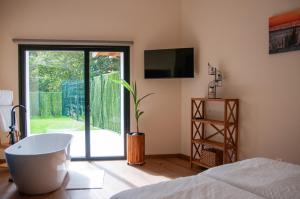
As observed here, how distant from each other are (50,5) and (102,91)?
171cm

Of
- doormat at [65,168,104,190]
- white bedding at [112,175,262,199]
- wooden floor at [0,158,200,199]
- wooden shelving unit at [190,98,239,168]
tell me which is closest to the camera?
white bedding at [112,175,262,199]

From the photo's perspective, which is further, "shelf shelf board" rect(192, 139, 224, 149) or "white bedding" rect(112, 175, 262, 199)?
"shelf shelf board" rect(192, 139, 224, 149)

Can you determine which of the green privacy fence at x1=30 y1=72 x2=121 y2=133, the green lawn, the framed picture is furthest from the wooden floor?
the framed picture

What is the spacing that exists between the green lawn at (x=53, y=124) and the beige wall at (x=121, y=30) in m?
0.67

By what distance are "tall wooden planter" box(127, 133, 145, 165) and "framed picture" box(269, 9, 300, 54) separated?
7.89 feet

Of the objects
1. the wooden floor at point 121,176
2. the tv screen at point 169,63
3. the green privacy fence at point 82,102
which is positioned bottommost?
the wooden floor at point 121,176

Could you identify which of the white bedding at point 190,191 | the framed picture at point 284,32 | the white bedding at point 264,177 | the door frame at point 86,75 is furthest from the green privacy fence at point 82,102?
the white bedding at point 190,191

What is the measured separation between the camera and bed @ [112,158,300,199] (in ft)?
5.26

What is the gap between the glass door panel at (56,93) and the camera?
473cm

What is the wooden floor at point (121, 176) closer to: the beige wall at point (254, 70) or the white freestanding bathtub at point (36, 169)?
the white freestanding bathtub at point (36, 169)

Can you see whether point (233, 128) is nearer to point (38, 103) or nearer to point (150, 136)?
point (150, 136)

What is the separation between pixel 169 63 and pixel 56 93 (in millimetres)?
2082

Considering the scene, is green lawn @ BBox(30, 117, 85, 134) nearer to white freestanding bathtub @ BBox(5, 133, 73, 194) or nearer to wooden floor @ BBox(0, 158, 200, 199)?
wooden floor @ BBox(0, 158, 200, 199)

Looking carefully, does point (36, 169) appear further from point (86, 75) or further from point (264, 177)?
A: point (264, 177)
